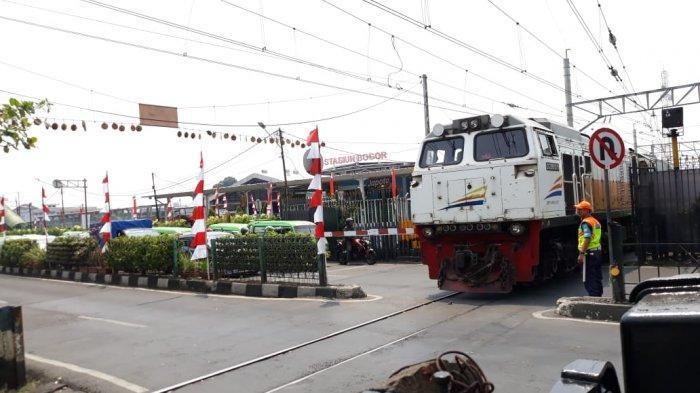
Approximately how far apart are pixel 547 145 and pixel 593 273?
2.46m

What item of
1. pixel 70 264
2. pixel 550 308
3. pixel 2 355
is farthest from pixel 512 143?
pixel 70 264

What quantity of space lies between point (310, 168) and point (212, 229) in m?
8.62

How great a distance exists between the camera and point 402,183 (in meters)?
33.2

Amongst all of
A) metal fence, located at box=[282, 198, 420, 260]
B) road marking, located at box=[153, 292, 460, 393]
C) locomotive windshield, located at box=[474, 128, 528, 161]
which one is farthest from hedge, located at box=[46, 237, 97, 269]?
locomotive windshield, located at box=[474, 128, 528, 161]

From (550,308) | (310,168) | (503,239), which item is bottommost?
(550,308)

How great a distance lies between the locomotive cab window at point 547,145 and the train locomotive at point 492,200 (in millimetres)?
18

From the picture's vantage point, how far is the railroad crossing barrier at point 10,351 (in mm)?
5758

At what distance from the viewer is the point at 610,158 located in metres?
7.81

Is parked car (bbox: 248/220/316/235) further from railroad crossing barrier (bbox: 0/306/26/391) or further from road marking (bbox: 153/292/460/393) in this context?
railroad crossing barrier (bbox: 0/306/26/391)

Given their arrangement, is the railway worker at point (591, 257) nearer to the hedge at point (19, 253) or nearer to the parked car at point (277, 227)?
the parked car at point (277, 227)

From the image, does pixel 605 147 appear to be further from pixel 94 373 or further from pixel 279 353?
pixel 94 373

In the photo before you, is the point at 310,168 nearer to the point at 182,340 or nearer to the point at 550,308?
the point at 182,340

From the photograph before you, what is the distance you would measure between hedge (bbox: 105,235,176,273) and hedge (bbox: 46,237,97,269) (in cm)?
146

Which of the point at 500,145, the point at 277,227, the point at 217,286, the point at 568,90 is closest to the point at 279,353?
the point at 500,145
